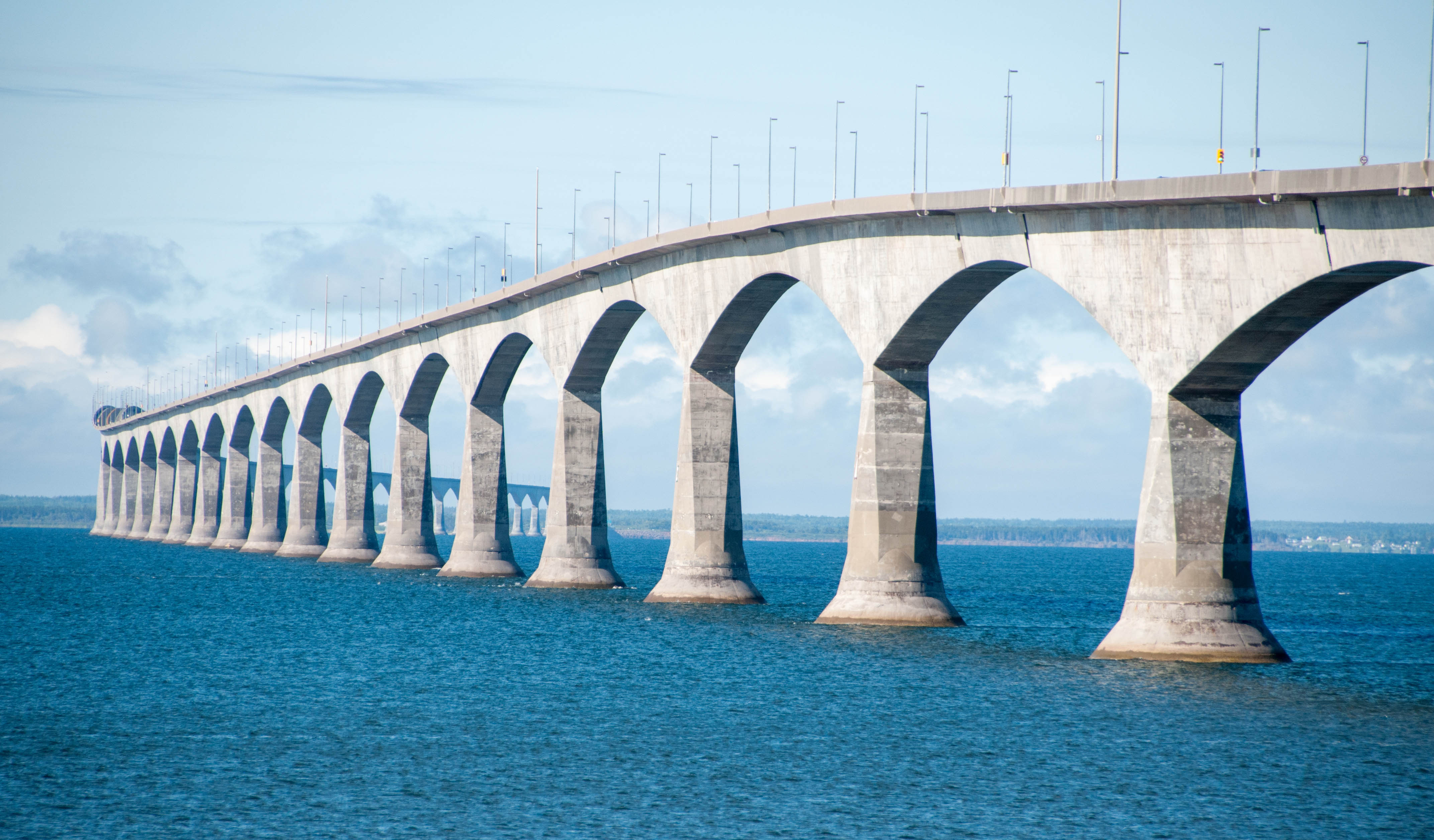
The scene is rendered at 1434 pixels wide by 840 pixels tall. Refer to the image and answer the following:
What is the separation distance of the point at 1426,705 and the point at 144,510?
125 m

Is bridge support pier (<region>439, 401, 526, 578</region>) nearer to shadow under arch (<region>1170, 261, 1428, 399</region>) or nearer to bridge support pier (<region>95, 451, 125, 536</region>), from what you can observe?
shadow under arch (<region>1170, 261, 1428, 399</region>)

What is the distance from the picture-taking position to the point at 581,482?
187 feet

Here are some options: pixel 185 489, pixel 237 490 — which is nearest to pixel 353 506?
pixel 237 490

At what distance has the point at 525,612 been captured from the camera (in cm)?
A: 4928

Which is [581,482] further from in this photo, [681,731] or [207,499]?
[207,499]

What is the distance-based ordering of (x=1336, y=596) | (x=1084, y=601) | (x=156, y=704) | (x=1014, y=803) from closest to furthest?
1. (x=1014, y=803)
2. (x=156, y=704)
3. (x=1084, y=601)
4. (x=1336, y=596)

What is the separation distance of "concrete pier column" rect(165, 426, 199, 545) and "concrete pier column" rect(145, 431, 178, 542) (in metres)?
5.45

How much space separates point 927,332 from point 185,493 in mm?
94775

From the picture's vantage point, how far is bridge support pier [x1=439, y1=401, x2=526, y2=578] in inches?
2576

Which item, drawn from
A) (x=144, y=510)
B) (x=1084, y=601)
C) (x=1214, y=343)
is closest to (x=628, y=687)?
(x=1214, y=343)

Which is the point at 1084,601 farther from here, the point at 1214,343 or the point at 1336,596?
the point at 1214,343

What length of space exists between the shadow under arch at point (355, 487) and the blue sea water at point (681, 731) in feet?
104

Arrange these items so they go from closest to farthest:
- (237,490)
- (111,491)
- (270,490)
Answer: (270,490) → (237,490) → (111,491)

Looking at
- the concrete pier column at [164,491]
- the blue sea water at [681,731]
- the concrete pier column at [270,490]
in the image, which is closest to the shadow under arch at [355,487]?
the concrete pier column at [270,490]
